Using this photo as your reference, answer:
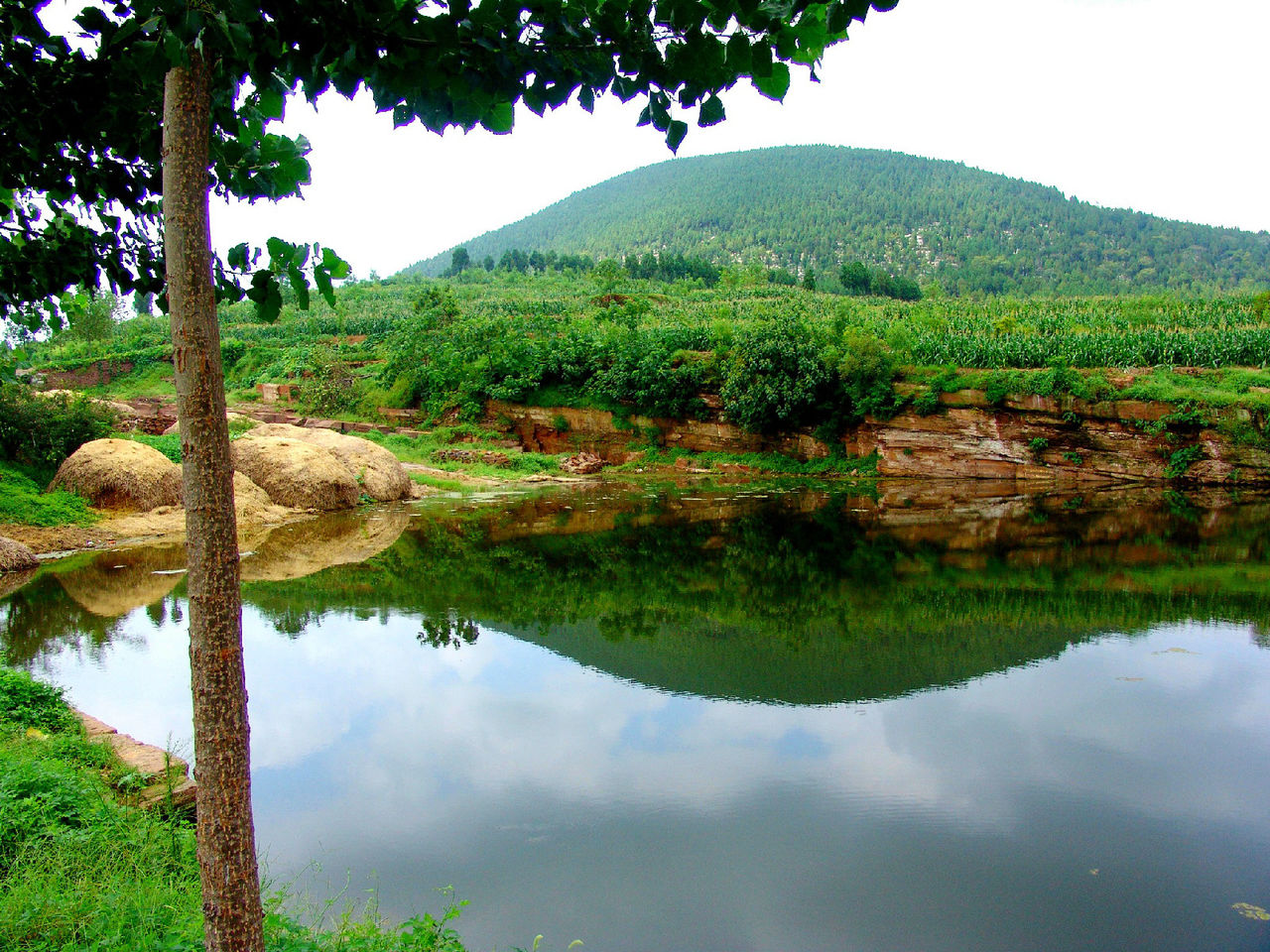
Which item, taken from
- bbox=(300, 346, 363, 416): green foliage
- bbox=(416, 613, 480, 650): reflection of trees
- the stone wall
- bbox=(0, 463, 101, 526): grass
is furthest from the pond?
the stone wall

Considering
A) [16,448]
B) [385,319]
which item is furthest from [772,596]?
[385,319]

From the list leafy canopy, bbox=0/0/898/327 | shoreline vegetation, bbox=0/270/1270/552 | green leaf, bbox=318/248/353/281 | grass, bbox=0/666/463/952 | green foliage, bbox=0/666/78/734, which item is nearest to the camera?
leafy canopy, bbox=0/0/898/327

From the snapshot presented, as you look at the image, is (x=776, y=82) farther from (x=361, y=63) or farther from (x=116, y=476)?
(x=116, y=476)

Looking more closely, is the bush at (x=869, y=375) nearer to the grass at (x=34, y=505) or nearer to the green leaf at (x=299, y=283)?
the grass at (x=34, y=505)

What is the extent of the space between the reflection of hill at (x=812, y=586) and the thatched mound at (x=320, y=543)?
17.3 inches

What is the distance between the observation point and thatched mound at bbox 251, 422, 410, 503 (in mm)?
16672

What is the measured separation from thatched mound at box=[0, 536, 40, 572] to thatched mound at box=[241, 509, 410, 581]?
2.55m

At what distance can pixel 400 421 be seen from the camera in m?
27.3

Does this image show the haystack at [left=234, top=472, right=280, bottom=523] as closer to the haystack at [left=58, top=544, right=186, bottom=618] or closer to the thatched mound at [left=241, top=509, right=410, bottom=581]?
the thatched mound at [left=241, top=509, right=410, bottom=581]

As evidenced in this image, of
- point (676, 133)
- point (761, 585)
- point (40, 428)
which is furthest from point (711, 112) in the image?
point (40, 428)

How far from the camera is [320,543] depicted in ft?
41.7

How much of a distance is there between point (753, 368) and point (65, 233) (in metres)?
20.2

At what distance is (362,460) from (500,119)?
632 inches

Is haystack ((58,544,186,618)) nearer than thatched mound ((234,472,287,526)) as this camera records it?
Yes
